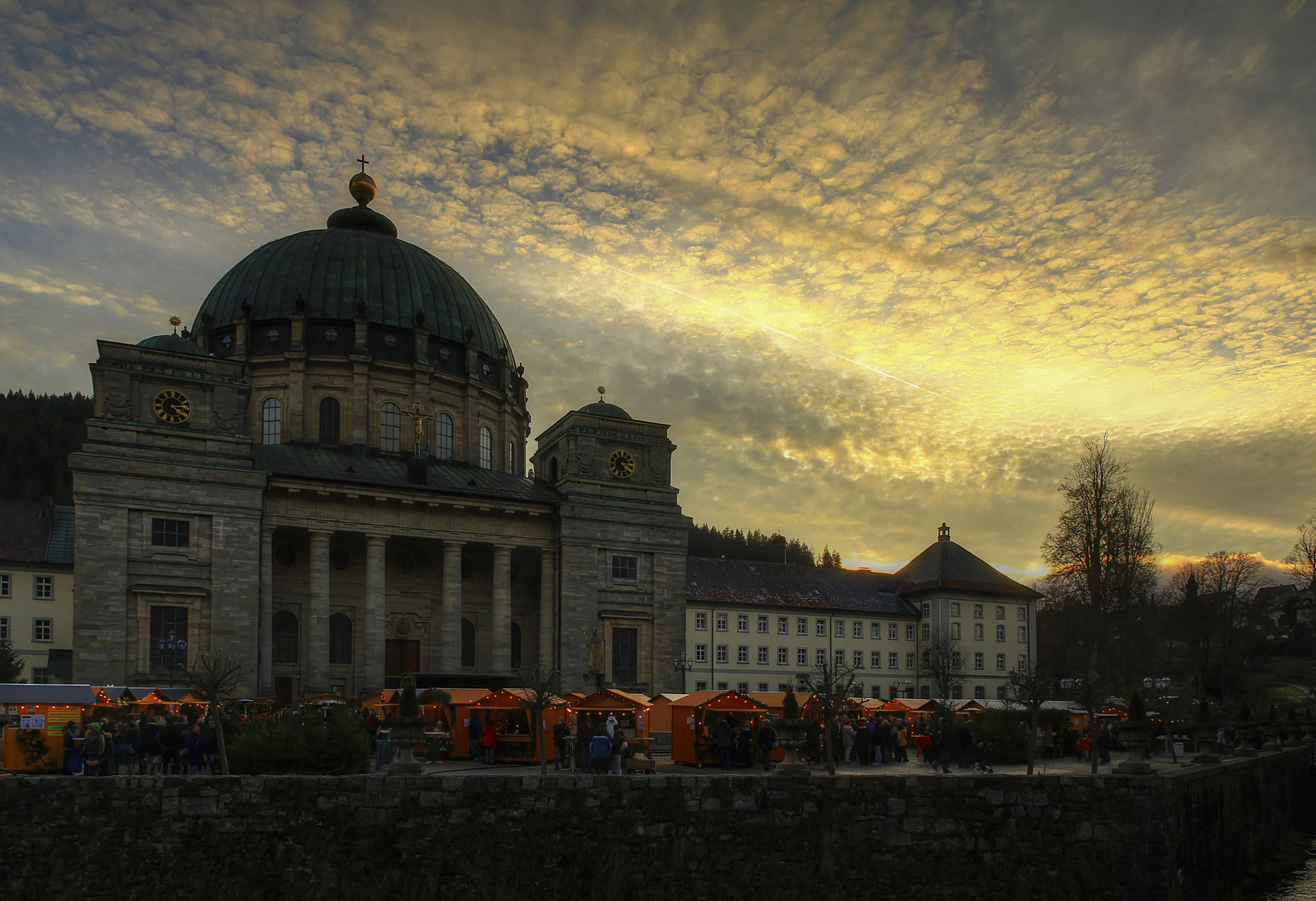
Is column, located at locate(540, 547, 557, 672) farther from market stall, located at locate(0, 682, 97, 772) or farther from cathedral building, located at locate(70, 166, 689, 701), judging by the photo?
market stall, located at locate(0, 682, 97, 772)

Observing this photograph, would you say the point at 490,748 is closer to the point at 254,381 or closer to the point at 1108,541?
the point at 254,381

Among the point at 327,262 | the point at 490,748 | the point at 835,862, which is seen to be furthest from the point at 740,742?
the point at 327,262

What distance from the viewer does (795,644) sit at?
75812mm

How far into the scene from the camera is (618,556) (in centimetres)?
5772

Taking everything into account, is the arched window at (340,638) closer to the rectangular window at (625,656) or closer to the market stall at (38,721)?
the rectangular window at (625,656)

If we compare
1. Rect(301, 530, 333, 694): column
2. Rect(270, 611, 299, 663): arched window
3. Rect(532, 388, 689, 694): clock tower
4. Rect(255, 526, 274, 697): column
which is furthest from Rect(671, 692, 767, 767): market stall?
Rect(270, 611, 299, 663): arched window

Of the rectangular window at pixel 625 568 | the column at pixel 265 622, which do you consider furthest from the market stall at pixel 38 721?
the rectangular window at pixel 625 568

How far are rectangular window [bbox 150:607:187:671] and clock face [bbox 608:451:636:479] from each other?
2385cm

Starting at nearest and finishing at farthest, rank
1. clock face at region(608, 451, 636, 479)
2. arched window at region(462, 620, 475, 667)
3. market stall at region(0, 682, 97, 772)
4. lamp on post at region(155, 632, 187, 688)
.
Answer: market stall at region(0, 682, 97, 772) < lamp on post at region(155, 632, 187, 688) < arched window at region(462, 620, 475, 667) < clock face at region(608, 451, 636, 479)

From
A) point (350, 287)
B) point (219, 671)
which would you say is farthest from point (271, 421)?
point (219, 671)

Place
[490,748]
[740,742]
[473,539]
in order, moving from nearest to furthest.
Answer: [740,742] → [490,748] → [473,539]

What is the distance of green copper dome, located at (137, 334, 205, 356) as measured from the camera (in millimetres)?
50219

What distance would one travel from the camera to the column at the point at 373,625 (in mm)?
50344

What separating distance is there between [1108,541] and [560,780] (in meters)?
49.9
